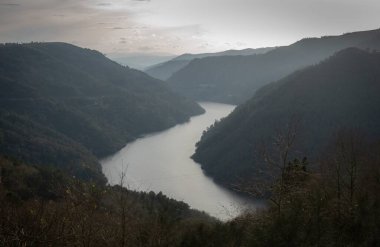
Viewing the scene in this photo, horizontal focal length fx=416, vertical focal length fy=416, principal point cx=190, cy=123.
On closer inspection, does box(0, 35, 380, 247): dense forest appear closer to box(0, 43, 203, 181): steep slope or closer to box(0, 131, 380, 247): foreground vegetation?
box(0, 131, 380, 247): foreground vegetation

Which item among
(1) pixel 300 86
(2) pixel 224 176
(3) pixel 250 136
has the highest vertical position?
(1) pixel 300 86

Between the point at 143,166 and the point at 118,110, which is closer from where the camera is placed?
the point at 143,166

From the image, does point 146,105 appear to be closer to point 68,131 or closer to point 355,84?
point 68,131

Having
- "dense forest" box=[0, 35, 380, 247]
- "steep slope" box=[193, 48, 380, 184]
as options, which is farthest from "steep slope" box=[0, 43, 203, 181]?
"steep slope" box=[193, 48, 380, 184]

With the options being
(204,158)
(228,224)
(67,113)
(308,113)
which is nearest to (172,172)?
(204,158)

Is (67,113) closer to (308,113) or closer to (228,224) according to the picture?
(308,113)

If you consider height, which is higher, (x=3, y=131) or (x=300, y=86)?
(x=300, y=86)

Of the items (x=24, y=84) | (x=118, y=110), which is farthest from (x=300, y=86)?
(x=24, y=84)
